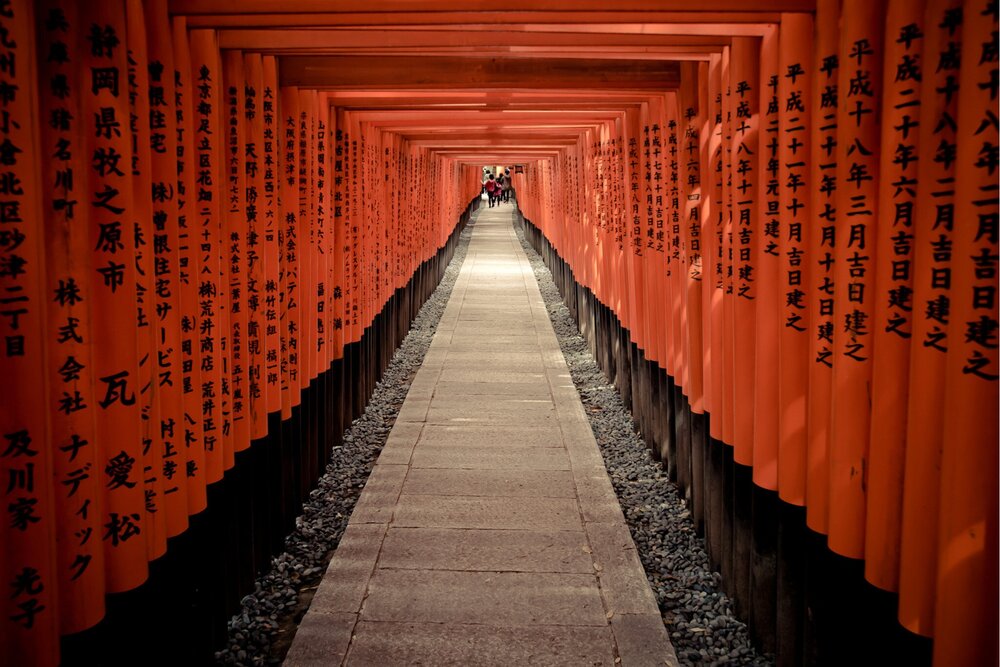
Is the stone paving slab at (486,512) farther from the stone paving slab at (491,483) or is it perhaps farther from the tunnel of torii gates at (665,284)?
the tunnel of torii gates at (665,284)

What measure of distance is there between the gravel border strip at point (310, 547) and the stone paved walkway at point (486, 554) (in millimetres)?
231

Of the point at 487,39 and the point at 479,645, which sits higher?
the point at 487,39

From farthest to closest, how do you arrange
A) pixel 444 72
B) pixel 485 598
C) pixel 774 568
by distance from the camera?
pixel 444 72 < pixel 485 598 < pixel 774 568

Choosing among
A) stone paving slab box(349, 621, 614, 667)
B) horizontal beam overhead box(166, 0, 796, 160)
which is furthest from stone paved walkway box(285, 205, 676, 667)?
horizontal beam overhead box(166, 0, 796, 160)

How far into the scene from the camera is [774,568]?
4254 mm

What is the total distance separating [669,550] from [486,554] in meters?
1.32

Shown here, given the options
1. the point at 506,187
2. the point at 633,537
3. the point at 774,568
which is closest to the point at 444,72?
the point at 633,537

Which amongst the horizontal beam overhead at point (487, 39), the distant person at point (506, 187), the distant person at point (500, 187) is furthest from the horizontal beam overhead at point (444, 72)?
the distant person at point (506, 187)

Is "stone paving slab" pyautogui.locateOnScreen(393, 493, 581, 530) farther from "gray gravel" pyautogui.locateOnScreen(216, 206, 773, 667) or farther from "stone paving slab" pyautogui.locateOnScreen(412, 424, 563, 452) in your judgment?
"stone paving slab" pyautogui.locateOnScreen(412, 424, 563, 452)

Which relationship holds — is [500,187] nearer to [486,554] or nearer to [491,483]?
[491,483]

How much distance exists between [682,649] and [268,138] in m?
3.90

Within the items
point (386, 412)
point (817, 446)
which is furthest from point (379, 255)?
point (817, 446)

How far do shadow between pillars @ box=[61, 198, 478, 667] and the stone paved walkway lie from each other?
0.48 meters

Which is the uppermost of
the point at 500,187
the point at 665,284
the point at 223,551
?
the point at 500,187
